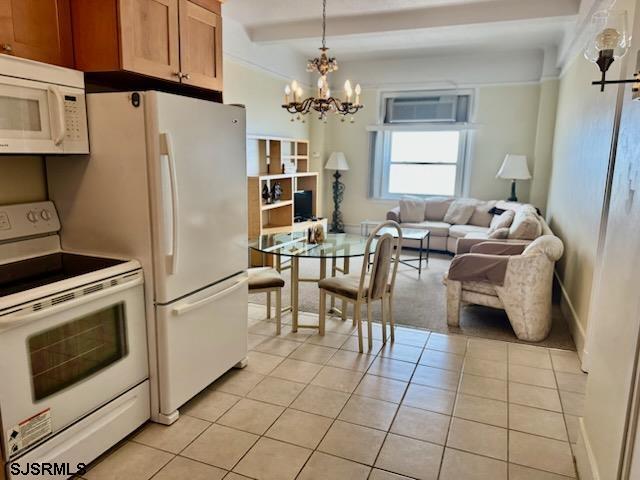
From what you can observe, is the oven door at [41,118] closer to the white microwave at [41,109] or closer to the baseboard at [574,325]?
the white microwave at [41,109]

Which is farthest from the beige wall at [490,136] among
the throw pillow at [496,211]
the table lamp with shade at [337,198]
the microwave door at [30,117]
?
the microwave door at [30,117]

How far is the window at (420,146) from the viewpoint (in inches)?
279

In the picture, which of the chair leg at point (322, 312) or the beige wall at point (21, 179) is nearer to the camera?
the beige wall at point (21, 179)

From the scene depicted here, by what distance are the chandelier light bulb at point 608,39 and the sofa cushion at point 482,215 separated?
471 cm

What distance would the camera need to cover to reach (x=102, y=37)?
2125mm

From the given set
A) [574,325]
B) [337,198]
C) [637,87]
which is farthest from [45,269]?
[337,198]

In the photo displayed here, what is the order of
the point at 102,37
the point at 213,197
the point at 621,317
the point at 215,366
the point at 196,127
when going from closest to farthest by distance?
the point at 621,317 < the point at 102,37 < the point at 196,127 < the point at 213,197 < the point at 215,366

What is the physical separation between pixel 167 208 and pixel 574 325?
10.6 ft

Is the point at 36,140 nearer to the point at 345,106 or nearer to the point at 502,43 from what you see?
the point at 345,106

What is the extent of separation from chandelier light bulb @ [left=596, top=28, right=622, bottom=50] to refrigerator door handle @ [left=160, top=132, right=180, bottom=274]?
1.97 m

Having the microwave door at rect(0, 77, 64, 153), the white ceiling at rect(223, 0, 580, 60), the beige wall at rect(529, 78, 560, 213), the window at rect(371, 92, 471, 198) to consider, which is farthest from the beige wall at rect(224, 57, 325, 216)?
the beige wall at rect(529, 78, 560, 213)

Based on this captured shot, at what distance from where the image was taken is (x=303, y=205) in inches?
277

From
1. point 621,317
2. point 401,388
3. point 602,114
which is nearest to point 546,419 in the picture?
point 401,388

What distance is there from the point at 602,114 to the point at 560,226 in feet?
6.03
